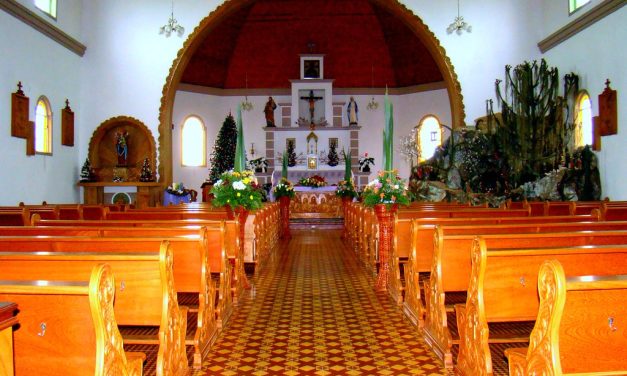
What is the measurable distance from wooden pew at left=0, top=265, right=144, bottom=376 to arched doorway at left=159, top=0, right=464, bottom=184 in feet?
44.0

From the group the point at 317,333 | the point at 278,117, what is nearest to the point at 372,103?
the point at 278,117

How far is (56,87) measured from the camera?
1363 cm

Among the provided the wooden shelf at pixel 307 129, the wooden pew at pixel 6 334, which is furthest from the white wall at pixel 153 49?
the wooden pew at pixel 6 334

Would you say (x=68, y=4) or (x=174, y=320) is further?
(x=68, y=4)

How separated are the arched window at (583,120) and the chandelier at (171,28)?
1069 centimetres

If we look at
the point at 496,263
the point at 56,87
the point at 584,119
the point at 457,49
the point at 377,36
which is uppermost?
the point at 377,36

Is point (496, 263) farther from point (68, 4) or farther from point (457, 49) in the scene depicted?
point (68, 4)

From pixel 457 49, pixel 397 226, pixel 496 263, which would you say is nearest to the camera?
pixel 496 263

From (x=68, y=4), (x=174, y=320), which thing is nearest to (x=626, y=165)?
(x=174, y=320)

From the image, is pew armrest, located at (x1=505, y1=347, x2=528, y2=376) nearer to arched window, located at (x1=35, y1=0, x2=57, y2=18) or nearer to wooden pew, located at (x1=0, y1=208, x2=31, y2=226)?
wooden pew, located at (x1=0, y1=208, x2=31, y2=226)

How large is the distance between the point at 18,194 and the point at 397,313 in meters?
9.56

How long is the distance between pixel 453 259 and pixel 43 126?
39.2ft

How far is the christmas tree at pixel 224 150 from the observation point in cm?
2037

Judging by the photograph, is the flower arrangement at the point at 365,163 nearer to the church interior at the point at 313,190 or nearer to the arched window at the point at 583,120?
the church interior at the point at 313,190
